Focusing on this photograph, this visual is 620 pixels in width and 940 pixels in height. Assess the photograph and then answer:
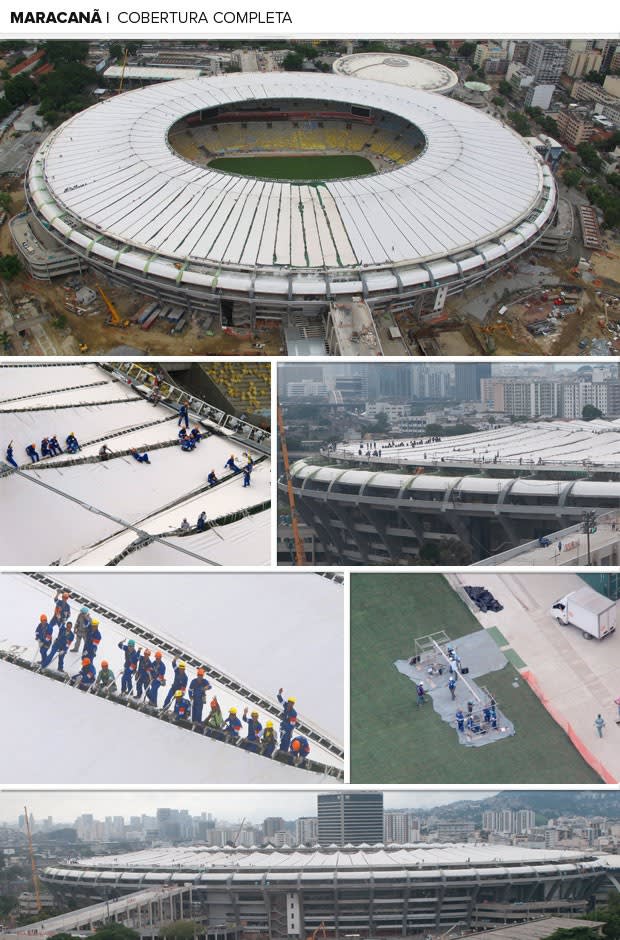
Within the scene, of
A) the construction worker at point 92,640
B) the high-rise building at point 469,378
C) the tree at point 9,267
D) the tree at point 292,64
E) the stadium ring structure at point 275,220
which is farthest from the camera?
the tree at point 292,64

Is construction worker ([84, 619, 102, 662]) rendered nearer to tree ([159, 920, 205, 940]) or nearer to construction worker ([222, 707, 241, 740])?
construction worker ([222, 707, 241, 740])

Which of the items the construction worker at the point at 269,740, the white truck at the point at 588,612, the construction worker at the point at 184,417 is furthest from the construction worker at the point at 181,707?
the white truck at the point at 588,612

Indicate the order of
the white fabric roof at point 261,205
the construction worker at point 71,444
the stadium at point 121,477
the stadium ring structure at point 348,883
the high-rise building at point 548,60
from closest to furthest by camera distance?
the stadium at point 121,477 → the stadium ring structure at point 348,883 → the construction worker at point 71,444 → the white fabric roof at point 261,205 → the high-rise building at point 548,60

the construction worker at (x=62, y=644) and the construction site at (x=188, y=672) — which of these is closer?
the construction site at (x=188, y=672)

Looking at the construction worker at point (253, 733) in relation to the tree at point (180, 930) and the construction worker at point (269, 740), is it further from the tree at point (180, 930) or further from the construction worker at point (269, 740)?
the tree at point (180, 930)

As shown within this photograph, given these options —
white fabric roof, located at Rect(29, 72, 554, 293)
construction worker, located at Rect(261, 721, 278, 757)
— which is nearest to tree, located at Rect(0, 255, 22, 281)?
white fabric roof, located at Rect(29, 72, 554, 293)

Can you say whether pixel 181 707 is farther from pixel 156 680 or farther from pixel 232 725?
pixel 232 725

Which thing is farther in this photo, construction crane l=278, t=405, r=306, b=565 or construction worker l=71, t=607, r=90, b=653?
construction worker l=71, t=607, r=90, b=653
